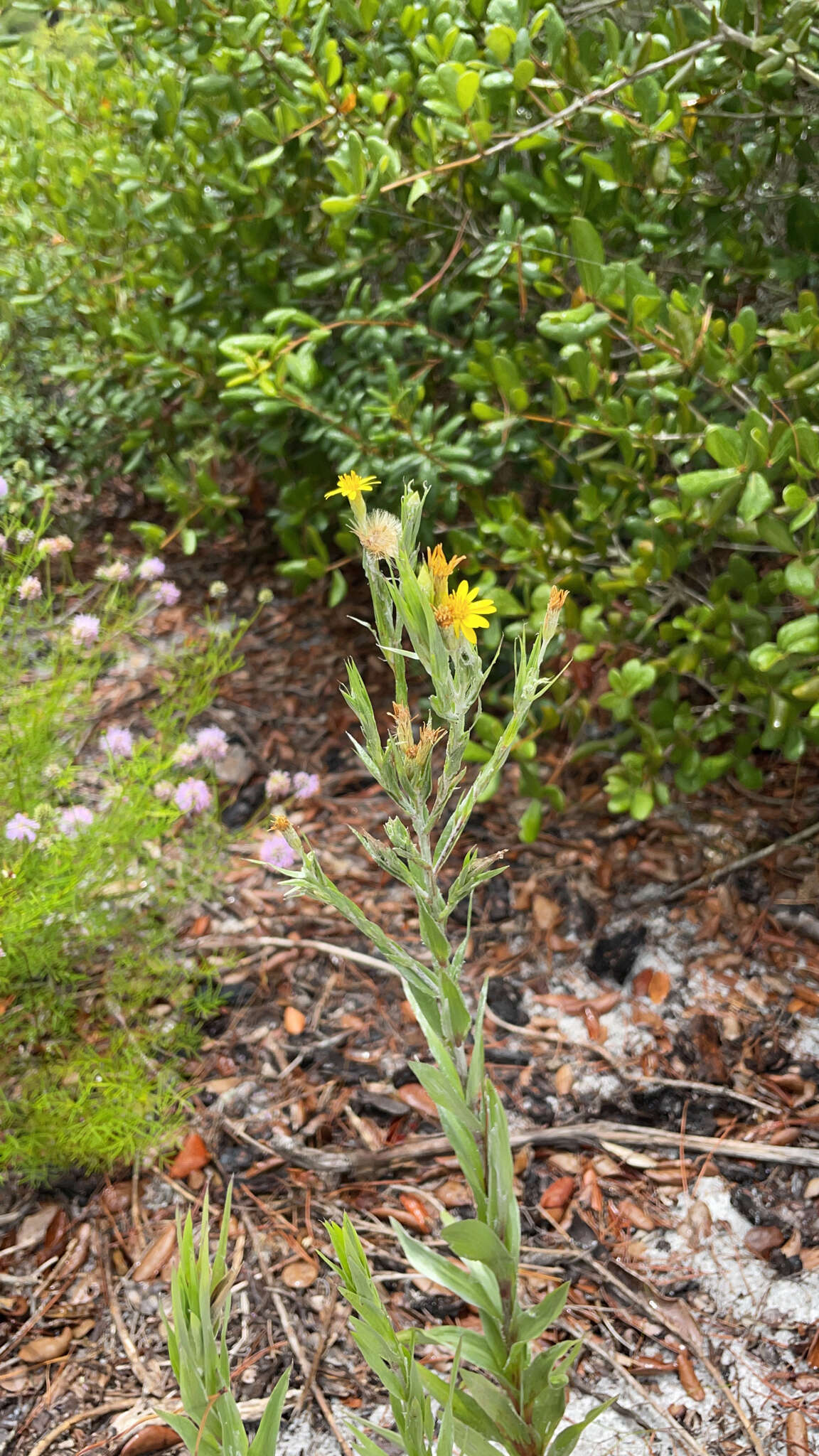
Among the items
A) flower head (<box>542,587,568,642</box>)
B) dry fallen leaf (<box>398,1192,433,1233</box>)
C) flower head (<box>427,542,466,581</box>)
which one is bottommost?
dry fallen leaf (<box>398,1192,433,1233</box>)

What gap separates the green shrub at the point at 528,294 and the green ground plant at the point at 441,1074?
927mm

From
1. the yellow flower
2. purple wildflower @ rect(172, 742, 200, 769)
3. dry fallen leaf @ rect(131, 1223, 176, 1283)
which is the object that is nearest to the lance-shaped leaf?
the yellow flower

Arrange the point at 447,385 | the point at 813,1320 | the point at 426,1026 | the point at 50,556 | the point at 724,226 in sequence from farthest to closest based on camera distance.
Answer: the point at 50,556, the point at 447,385, the point at 724,226, the point at 813,1320, the point at 426,1026

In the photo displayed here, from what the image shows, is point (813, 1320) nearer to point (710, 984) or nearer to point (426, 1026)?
point (710, 984)

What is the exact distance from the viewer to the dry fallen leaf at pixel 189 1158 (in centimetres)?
185

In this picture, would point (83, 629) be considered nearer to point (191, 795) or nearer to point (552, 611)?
point (191, 795)

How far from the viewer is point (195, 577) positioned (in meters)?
3.38

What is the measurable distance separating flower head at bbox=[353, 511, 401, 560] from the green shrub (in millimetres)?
947

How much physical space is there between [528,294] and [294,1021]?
1.70 meters

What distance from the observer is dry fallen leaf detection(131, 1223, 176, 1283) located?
1.71 metres

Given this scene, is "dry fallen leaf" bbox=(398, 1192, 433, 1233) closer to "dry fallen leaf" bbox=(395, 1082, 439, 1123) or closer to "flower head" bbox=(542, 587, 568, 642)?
"dry fallen leaf" bbox=(395, 1082, 439, 1123)

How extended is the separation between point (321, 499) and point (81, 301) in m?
0.93

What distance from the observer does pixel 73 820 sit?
1.97 metres

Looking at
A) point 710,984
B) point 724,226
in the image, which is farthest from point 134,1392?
point 724,226
